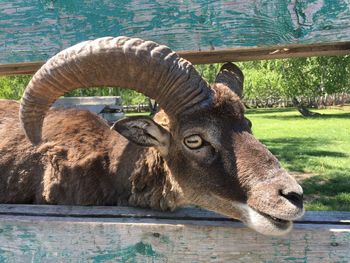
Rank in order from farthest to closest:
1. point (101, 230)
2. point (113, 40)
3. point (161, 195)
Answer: point (161, 195), point (113, 40), point (101, 230)

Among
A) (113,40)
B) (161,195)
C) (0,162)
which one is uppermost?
(113,40)

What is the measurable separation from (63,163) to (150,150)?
2.80 ft

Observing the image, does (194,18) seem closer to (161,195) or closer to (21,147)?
(161,195)

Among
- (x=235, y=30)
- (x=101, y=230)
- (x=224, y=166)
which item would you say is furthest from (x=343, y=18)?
(x=101, y=230)

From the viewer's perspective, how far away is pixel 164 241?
9.93 feet

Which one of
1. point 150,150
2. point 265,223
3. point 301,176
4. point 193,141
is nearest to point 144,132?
point 150,150

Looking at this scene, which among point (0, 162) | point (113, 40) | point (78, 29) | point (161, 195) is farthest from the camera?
point (0, 162)

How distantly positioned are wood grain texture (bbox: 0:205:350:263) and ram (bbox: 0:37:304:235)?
14 centimetres

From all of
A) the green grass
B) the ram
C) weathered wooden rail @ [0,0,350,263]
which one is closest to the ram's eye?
the ram

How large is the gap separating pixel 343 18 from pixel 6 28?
2.47 meters

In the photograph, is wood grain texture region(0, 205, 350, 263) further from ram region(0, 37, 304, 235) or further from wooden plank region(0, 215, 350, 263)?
ram region(0, 37, 304, 235)

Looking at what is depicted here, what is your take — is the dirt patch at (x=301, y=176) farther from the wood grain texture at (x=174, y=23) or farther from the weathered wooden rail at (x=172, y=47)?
the wood grain texture at (x=174, y=23)

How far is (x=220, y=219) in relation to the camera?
3.26m

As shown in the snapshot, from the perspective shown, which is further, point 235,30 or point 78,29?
point 78,29
